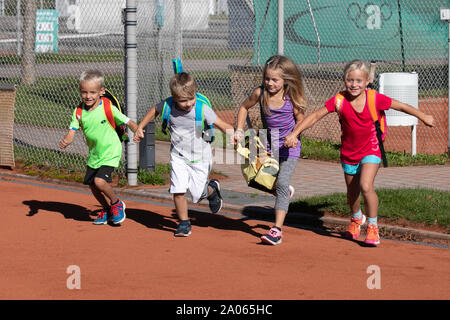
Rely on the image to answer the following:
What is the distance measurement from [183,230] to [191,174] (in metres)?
0.55

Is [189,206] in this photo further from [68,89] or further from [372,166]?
[68,89]

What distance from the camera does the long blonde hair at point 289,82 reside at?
798cm

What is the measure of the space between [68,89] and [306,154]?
6.49 m

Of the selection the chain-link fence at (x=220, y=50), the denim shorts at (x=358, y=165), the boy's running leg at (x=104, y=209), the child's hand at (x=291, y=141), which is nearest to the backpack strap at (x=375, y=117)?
the denim shorts at (x=358, y=165)

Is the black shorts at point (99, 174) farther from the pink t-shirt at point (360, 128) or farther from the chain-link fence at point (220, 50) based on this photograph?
the chain-link fence at point (220, 50)

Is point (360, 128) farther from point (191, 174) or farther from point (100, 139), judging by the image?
point (100, 139)

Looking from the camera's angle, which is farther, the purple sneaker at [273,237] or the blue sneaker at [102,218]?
the blue sneaker at [102,218]

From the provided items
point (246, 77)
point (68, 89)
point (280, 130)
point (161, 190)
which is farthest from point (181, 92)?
point (68, 89)

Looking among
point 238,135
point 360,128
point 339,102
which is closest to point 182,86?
point 238,135

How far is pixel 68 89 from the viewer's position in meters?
17.7

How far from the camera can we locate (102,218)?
8.84 metres

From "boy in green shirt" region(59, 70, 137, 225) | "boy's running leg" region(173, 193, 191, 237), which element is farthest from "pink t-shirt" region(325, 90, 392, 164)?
"boy in green shirt" region(59, 70, 137, 225)

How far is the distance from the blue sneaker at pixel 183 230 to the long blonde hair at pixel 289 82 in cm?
129

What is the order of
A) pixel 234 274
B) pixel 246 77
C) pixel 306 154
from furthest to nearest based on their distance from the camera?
pixel 246 77 < pixel 306 154 < pixel 234 274
